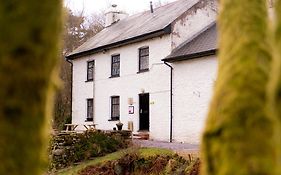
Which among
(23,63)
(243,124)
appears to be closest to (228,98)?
(243,124)

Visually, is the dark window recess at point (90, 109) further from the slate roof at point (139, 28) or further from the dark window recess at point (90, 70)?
the slate roof at point (139, 28)

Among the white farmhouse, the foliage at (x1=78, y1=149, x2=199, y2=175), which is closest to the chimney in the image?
the white farmhouse

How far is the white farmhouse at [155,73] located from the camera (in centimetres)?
2239

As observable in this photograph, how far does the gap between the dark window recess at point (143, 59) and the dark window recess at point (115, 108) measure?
280cm

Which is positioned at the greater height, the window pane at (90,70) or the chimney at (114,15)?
the chimney at (114,15)

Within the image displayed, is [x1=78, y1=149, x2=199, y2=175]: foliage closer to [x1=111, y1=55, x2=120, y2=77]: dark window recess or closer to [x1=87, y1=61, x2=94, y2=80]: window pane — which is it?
[x1=111, y1=55, x2=120, y2=77]: dark window recess

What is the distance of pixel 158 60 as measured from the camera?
81.1 feet

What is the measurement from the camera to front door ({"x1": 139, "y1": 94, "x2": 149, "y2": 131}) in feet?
84.5

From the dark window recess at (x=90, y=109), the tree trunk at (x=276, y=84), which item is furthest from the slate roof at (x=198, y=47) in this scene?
the tree trunk at (x=276, y=84)

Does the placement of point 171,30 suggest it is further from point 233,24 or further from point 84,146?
point 233,24

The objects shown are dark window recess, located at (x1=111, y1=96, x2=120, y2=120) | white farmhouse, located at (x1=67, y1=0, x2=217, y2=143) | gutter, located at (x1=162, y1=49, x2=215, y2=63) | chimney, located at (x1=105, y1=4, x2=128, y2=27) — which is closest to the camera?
gutter, located at (x1=162, y1=49, x2=215, y2=63)

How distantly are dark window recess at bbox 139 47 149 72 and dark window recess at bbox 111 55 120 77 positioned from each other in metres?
2.38

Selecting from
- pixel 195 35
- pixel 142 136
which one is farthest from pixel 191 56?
pixel 142 136

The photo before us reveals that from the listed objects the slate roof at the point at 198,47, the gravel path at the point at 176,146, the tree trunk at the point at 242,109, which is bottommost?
the gravel path at the point at 176,146
